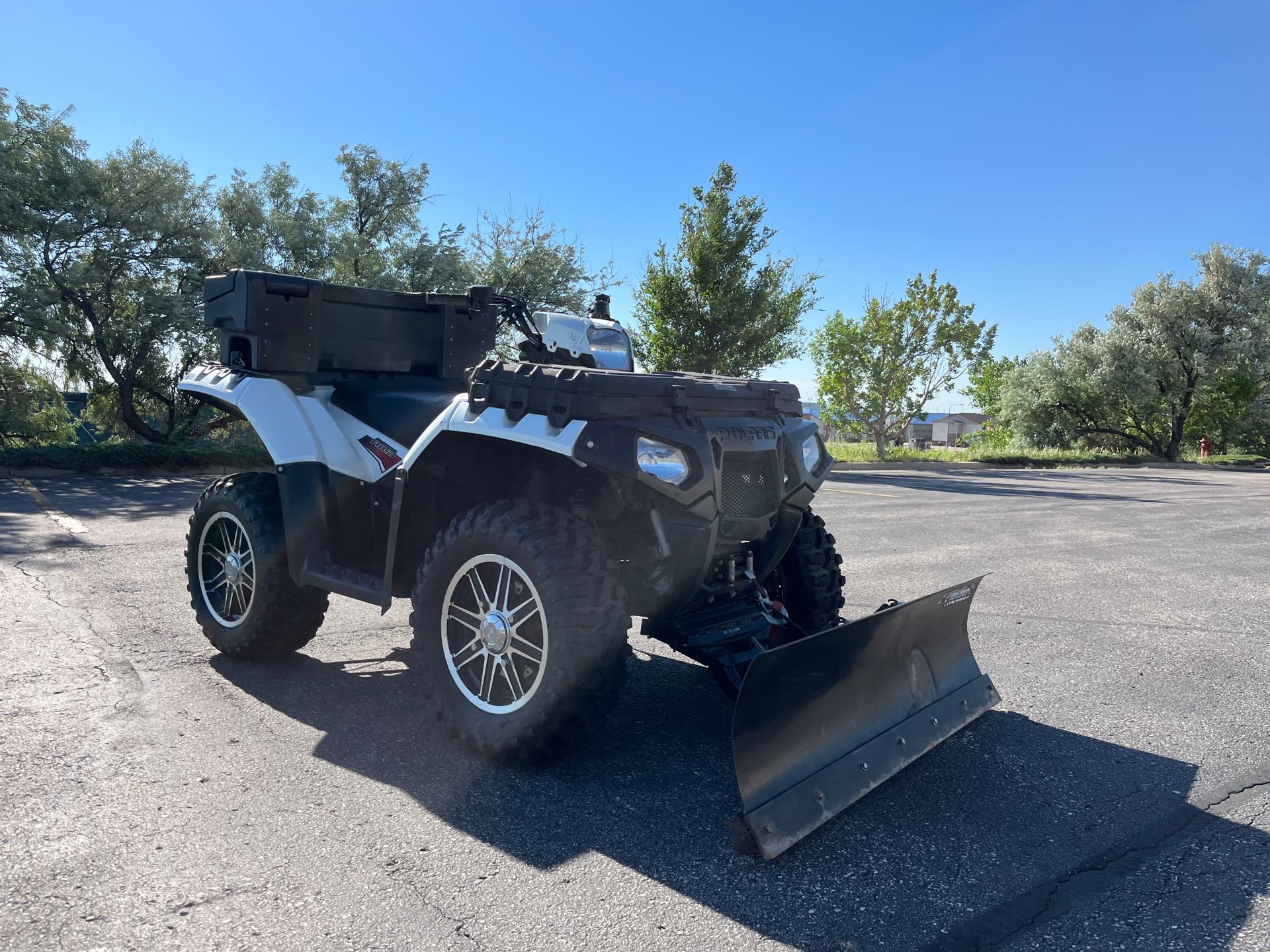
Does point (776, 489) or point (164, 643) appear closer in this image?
point (776, 489)

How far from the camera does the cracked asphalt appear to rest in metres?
2.35

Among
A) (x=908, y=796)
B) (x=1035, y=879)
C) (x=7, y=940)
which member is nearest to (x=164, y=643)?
(x=7, y=940)

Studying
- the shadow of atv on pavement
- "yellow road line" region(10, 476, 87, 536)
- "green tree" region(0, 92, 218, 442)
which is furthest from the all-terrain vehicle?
"green tree" region(0, 92, 218, 442)

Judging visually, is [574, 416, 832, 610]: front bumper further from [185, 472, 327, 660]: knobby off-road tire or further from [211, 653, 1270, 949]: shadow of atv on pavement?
[185, 472, 327, 660]: knobby off-road tire

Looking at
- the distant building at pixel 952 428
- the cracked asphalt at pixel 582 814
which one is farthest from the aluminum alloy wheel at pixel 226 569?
the distant building at pixel 952 428

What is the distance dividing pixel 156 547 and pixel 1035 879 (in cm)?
772

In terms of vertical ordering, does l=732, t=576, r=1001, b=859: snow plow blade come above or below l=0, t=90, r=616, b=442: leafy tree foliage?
below

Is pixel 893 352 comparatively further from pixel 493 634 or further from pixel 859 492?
pixel 493 634

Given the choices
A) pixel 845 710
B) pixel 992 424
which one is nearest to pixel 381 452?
pixel 845 710

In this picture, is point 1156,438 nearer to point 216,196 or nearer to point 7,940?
point 216,196

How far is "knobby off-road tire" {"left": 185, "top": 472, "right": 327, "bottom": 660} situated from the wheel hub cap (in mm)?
1461

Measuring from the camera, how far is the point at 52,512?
10.6 m

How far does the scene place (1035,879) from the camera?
2.62 m

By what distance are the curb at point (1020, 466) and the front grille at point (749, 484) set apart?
869 inches
